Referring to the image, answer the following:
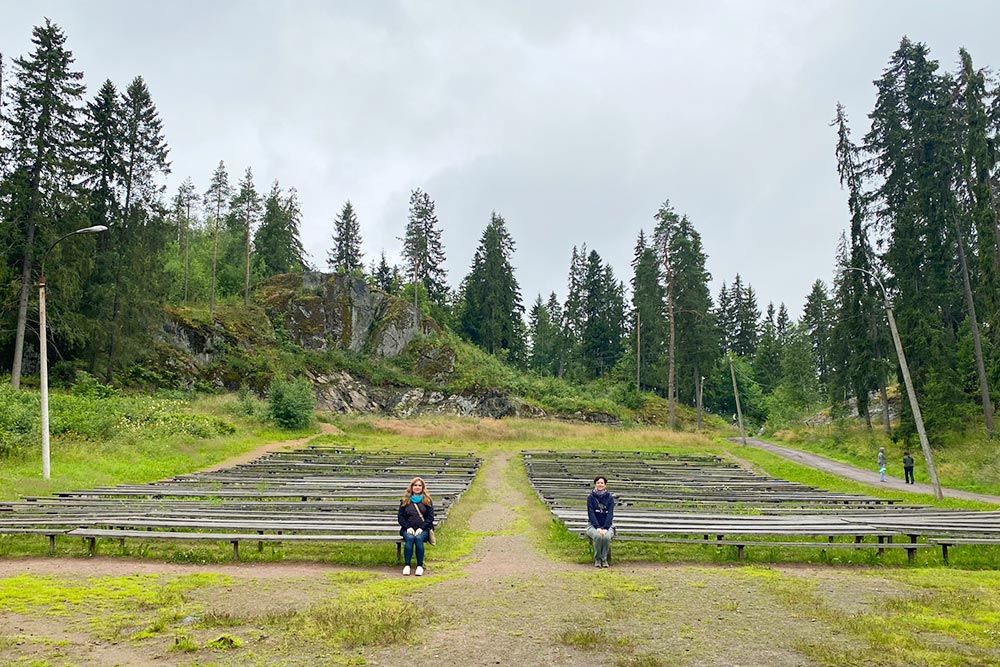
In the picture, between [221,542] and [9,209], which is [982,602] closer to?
[221,542]

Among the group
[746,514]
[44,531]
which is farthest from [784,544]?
[44,531]

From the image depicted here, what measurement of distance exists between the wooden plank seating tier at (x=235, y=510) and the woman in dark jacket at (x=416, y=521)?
0.46 metres

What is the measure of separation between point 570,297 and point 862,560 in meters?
76.7

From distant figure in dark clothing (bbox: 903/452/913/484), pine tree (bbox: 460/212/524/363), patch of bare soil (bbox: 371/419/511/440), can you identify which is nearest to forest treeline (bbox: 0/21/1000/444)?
distant figure in dark clothing (bbox: 903/452/913/484)

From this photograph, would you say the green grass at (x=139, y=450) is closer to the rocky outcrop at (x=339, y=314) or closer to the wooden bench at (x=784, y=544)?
the wooden bench at (x=784, y=544)

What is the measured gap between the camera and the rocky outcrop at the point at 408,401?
165 ft

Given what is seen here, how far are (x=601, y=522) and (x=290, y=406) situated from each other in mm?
30883

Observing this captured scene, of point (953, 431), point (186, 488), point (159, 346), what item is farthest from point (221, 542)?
point (159, 346)

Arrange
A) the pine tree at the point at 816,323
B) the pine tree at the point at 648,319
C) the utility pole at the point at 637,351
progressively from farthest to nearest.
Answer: the pine tree at the point at 816,323 < the pine tree at the point at 648,319 < the utility pole at the point at 637,351

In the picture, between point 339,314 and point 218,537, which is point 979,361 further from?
point 339,314

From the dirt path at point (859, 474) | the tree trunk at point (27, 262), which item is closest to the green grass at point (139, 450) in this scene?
the tree trunk at point (27, 262)

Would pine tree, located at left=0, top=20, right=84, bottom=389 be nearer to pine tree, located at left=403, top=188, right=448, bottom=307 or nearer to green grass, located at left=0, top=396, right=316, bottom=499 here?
green grass, located at left=0, top=396, right=316, bottom=499

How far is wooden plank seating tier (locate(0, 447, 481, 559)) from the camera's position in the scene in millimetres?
10266

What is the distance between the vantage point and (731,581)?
9039 mm
